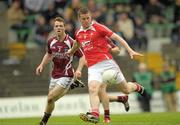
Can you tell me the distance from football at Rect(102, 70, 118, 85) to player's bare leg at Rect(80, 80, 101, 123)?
0.50 metres

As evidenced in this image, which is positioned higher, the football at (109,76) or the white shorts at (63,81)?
the white shorts at (63,81)

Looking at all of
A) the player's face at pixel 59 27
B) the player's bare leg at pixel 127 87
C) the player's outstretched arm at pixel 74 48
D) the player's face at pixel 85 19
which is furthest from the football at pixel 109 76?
the player's face at pixel 59 27

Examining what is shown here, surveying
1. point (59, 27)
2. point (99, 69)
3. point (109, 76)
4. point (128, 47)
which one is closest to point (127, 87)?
point (109, 76)

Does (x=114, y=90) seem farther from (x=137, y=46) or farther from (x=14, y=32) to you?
(x=14, y=32)

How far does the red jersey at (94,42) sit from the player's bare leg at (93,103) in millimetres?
766

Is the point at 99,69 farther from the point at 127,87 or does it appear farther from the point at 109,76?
the point at 127,87

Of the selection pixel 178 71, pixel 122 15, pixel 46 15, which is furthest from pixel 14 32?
pixel 178 71

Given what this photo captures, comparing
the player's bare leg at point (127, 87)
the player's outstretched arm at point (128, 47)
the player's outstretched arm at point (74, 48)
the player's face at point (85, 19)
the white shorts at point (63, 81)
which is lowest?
the player's bare leg at point (127, 87)

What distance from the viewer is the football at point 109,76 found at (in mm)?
17078

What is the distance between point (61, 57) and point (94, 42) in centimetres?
117

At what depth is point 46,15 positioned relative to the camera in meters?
30.8

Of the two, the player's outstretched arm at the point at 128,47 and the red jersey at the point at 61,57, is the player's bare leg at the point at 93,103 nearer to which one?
the player's outstretched arm at the point at 128,47

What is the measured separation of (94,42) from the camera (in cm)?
1716

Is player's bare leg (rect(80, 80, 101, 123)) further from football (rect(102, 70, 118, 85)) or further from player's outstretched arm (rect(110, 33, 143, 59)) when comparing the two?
player's outstretched arm (rect(110, 33, 143, 59))
